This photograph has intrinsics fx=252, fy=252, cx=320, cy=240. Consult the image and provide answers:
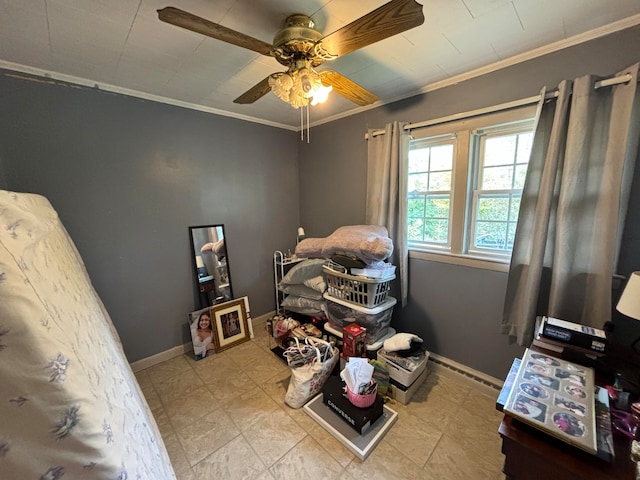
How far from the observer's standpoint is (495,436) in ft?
5.19

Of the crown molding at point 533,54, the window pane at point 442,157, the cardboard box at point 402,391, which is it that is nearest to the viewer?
the crown molding at point 533,54

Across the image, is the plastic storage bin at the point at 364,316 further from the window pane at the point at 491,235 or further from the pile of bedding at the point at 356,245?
the window pane at the point at 491,235

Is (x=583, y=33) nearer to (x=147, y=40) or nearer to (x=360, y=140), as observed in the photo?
(x=360, y=140)

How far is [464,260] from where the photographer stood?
1981 mm

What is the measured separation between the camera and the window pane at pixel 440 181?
209cm

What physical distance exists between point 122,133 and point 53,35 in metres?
0.75

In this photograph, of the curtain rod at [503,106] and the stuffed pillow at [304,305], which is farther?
the stuffed pillow at [304,305]

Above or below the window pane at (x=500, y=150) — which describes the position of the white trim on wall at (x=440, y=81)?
above

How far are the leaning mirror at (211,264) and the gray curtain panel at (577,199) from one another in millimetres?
2542

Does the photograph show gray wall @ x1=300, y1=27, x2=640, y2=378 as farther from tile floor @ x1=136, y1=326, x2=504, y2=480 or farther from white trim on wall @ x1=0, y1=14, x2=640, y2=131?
tile floor @ x1=136, y1=326, x2=504, y2=480

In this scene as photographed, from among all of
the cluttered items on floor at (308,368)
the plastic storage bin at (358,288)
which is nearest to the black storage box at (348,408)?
the cluttered items on floor at (308,368)

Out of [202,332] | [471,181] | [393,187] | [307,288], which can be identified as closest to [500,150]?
[471,181]

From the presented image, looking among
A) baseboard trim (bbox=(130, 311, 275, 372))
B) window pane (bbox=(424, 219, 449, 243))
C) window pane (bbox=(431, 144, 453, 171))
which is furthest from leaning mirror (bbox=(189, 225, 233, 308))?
window pane (bbox=(431, 144, 453, 171))

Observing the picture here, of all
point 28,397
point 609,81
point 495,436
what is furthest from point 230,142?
point 495,436
